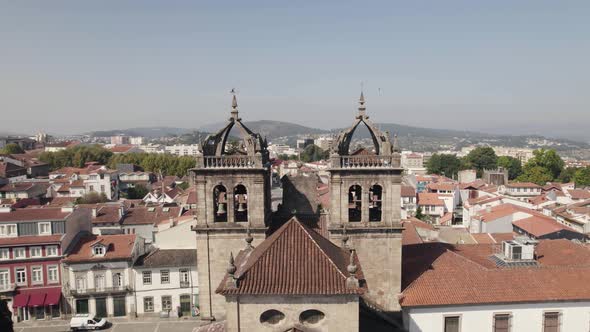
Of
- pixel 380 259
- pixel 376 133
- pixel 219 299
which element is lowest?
pixel 219 299

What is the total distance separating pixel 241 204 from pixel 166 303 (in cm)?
2675

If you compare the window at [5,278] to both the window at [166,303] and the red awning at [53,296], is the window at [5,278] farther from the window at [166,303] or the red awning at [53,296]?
the window at [166,303]

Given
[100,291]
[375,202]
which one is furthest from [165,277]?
[375,202]

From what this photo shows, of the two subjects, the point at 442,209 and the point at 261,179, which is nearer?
the point at 261,179

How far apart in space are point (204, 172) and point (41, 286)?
34278mm

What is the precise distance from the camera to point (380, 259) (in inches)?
1094

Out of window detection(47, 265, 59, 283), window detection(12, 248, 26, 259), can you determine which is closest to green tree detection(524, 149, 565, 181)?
window detection(47, 265, 59, 283)

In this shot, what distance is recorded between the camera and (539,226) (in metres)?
55.9

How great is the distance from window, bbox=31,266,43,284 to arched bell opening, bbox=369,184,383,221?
131ft

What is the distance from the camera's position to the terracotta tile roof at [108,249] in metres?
49.5

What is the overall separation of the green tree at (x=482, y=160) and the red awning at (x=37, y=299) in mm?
160936

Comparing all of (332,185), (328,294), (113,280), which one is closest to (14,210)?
(113,280)

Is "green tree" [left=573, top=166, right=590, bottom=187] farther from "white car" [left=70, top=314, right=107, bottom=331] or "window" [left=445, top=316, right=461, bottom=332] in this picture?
"white car" [left=70, top=314, right=107, bottom=331]

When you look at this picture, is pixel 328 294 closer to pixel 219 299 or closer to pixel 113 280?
pixel 219 299
